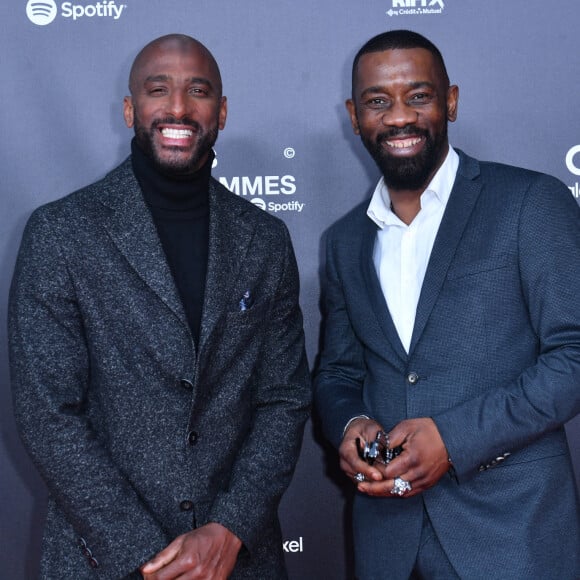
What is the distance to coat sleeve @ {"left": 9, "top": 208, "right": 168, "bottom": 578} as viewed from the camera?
74.2 inches

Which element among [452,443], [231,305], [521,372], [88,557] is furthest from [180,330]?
[521,372]

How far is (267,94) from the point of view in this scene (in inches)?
116

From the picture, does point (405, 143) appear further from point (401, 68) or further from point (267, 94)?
point (267, 94)

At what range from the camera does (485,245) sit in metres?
2.12

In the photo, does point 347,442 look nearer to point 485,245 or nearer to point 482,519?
point 482,519

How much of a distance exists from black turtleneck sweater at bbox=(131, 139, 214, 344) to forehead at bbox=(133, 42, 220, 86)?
207mm

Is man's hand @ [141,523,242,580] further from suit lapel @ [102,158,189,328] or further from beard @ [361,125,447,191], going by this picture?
beard @ [361,125,447,191]

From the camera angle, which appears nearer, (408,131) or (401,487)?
(401,487)

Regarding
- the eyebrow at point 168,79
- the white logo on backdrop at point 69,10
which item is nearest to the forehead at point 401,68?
the eyebrow at point 168,79

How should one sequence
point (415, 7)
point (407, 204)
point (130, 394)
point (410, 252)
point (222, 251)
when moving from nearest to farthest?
point (130, 394)
point (222, 251)
point (410, 252)
point (407, 204)
point (415, 7)

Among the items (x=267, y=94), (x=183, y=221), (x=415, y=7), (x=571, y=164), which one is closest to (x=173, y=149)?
(x=183, y=221)

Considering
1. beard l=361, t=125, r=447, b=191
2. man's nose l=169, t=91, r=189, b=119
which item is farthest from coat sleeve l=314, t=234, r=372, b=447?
man's nose l=169, t=91, r=189, b=119

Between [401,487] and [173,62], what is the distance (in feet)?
4.02

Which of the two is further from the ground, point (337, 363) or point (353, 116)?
point (353, 116)
